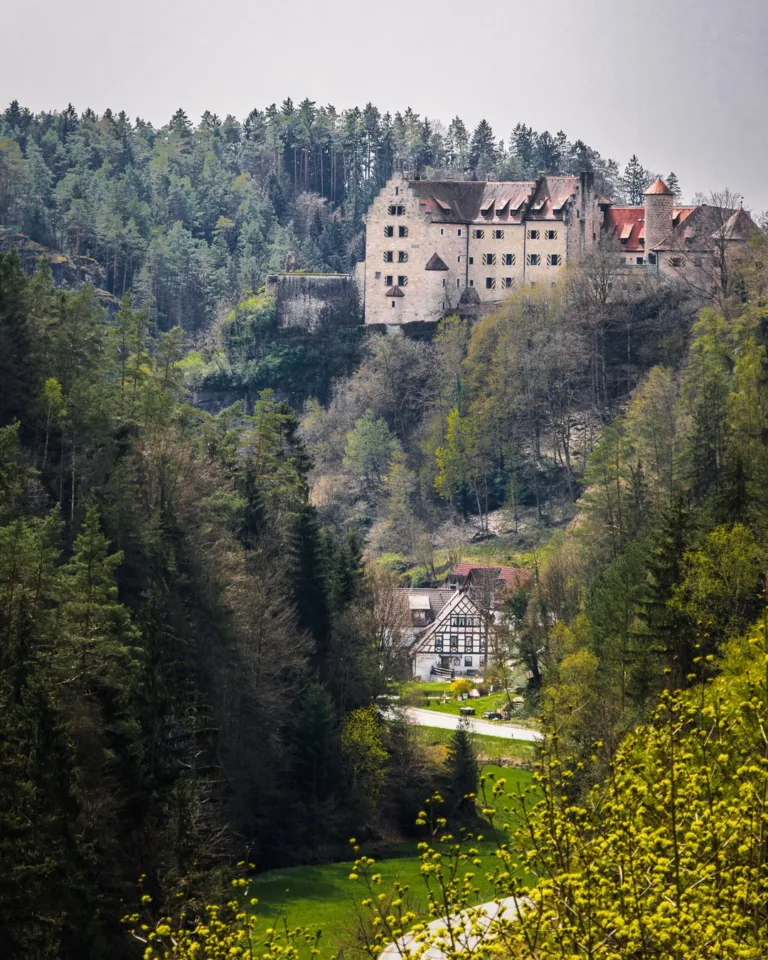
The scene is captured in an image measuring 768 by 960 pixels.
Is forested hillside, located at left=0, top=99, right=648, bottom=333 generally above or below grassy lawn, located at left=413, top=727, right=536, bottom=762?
above

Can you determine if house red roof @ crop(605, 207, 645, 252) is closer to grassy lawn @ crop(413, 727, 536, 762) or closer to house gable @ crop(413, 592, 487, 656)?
house gable @ crop(413, 592, 487, 656)

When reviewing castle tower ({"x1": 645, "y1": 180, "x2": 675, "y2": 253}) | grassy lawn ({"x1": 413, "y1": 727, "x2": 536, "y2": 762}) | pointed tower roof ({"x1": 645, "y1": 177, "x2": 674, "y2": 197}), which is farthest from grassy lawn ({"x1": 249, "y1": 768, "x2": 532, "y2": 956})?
A: pointed tower roof ({"x1": 645, "y1": 177, "x2": 674, "y2": 197})

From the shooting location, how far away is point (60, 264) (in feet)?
449

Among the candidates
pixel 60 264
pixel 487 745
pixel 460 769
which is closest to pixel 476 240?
pixel 60 264

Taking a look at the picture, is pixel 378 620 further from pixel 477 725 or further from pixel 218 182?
pixel 218 182

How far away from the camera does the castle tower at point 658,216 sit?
4311 inches

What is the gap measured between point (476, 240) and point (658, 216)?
1115cm

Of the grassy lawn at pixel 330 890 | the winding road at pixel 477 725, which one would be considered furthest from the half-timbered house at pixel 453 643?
the grassy lawn at pixel 330 890

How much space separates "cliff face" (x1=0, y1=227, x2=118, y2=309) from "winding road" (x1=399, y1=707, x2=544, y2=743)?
195 feet

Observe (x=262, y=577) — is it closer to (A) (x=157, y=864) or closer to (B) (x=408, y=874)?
(B) (x=408, y=874)

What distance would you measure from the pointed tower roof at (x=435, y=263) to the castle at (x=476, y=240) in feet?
0.19

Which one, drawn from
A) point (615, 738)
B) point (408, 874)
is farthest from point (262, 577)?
point (615, 738)

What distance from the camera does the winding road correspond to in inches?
3029

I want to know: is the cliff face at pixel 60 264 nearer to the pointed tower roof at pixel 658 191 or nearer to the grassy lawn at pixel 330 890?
the pointed tower roof at pixel 658 191
